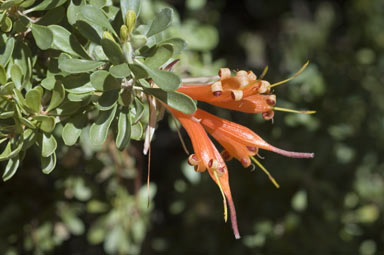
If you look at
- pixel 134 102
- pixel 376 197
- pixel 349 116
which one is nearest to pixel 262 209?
pixel 349 116

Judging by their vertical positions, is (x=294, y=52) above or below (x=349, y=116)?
below

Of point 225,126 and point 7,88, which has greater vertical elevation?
point 7,88

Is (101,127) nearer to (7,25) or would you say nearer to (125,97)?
(125,97)

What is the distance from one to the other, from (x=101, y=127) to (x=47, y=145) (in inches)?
6.0

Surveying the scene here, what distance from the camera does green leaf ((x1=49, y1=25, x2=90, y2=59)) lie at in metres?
1.32

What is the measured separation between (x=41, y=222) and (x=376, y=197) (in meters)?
2.12

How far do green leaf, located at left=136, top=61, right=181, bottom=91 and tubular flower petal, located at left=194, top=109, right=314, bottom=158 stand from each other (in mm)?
241

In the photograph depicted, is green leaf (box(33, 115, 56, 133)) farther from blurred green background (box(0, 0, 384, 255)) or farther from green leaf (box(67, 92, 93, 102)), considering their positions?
blurred green background (box(0, 0, 384, 255))

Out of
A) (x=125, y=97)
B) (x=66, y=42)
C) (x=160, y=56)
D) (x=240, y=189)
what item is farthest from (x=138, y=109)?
(x=240, y=189)

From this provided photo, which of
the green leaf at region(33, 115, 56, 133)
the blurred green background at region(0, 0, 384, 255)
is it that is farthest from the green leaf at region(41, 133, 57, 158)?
the blurred green background at region(0, 0, 384, 255)

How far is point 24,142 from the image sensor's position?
52.2 inches

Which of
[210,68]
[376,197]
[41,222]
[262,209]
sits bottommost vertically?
[376,197]

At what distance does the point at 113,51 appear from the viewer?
4.04 ft

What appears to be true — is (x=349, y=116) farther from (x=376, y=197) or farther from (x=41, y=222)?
(x=41, y=222)
